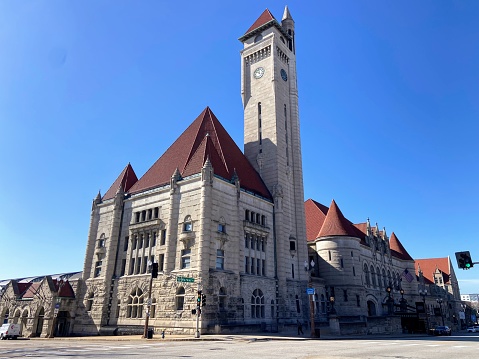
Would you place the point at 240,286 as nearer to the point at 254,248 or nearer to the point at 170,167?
the point at 254,248

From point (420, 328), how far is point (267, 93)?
1476 inches

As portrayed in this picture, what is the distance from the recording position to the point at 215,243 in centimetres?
3522

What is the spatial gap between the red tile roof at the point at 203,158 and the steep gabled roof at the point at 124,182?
1.46 meters

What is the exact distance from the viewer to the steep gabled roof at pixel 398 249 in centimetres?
8069

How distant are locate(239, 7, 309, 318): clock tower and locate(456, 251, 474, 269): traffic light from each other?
23917mm

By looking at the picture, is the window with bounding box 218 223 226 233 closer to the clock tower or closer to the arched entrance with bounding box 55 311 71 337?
the clock tower

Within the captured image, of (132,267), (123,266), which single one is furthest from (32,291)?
(132,267)

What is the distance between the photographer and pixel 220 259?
1404 inches

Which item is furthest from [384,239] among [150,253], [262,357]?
[262,357]

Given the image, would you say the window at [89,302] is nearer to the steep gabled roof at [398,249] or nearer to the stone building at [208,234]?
the stone building at [208,234]

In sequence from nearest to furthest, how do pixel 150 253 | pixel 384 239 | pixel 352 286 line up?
Result: pixel 150 253 < pixel 352 286 < pixel 384 239

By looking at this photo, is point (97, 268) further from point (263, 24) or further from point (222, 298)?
point (263, 24)

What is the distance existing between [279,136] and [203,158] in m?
15.5

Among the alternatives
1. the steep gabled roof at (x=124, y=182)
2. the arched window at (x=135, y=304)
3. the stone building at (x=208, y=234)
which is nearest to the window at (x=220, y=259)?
the stone building at (x=208, y=234)
